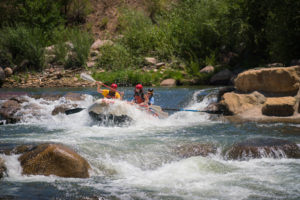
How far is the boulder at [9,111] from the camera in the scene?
11.7 meters

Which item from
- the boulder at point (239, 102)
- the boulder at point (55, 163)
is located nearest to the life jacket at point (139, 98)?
the boulder at point (239, 102)

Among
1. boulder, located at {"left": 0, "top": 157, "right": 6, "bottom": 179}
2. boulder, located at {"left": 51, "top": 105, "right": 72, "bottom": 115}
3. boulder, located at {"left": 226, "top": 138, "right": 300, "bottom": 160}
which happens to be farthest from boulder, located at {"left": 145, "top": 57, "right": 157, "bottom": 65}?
boulder, located at {"left": 0, "top": 157, "right": 6, "bottom": 179}

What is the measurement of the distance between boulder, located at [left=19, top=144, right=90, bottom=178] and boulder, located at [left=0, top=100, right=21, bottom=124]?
19.4 ft

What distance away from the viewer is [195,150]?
23.9 ft

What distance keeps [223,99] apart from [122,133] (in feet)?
11.7

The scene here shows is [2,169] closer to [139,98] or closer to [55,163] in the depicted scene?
[55,163]

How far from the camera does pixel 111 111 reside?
10.3 metres

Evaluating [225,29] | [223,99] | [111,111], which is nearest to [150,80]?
[225,29]

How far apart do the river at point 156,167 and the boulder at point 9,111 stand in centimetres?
120

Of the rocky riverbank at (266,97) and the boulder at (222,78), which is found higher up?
the boulder at (222,78)

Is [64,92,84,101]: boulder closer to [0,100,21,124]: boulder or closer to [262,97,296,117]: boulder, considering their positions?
[0,100,21,124]: boulder

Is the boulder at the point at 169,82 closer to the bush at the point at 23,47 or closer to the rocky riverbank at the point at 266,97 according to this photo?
the rocky riverbank at the point at 266,97

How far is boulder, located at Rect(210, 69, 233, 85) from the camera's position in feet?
59.4

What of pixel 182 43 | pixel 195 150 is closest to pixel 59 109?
pixel 195 150
